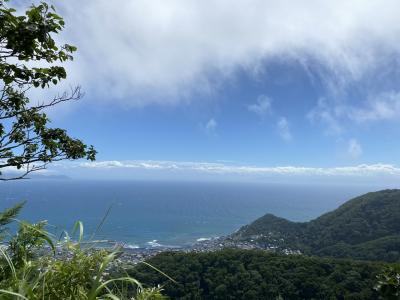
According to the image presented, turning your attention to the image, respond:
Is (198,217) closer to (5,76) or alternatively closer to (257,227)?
(257,227)

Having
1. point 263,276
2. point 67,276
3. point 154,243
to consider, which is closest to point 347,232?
point 154,243

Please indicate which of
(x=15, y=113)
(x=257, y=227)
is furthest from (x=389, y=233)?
(x=15, y=113)

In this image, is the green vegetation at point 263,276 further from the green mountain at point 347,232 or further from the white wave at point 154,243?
the white wave at point 154,243

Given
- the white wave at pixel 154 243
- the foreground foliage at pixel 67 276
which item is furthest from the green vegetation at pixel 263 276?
the foreground foliage at pixel 67 276

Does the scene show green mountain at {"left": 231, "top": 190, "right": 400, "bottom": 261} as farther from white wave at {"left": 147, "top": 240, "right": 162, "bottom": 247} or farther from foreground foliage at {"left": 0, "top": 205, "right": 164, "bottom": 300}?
foreground foliage at {"left": 0, "top": 205, "right": 164, "bottom": 300}

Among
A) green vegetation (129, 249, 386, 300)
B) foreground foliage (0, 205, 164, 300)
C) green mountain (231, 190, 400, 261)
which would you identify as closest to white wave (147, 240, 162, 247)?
green mountain (231, 190, 400, 261)
